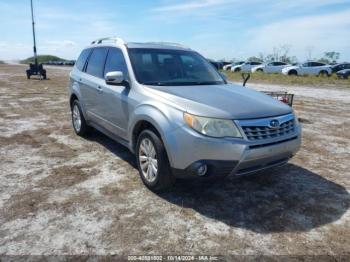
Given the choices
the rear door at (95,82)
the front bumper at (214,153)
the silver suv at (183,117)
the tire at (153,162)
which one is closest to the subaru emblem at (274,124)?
the silver suv at (183,117)

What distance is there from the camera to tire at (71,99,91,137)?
21.7 feet

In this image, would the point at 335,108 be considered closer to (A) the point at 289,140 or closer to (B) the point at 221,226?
(A) the point at 289,140

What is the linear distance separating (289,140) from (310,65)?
31.4 meters

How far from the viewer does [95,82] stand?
221 inches

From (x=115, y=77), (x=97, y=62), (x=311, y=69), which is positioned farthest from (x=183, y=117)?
(x=311, y=69)

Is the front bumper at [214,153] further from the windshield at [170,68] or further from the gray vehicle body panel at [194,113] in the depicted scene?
the windshield at [170,68]

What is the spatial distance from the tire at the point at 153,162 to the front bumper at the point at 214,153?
15cm

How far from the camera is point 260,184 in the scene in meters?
4.53

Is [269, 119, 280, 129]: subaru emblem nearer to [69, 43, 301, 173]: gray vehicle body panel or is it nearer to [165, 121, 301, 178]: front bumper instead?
[69, 43, 301, 173]: gray vehicle body panel

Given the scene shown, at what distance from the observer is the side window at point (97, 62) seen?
5590 millimetres

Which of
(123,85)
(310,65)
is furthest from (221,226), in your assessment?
(310,65)

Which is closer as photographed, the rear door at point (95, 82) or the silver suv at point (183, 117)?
the silver suv at point (183, 117)

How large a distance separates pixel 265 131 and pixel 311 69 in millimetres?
31520

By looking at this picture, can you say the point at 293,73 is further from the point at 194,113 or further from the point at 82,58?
the point at 194,113
